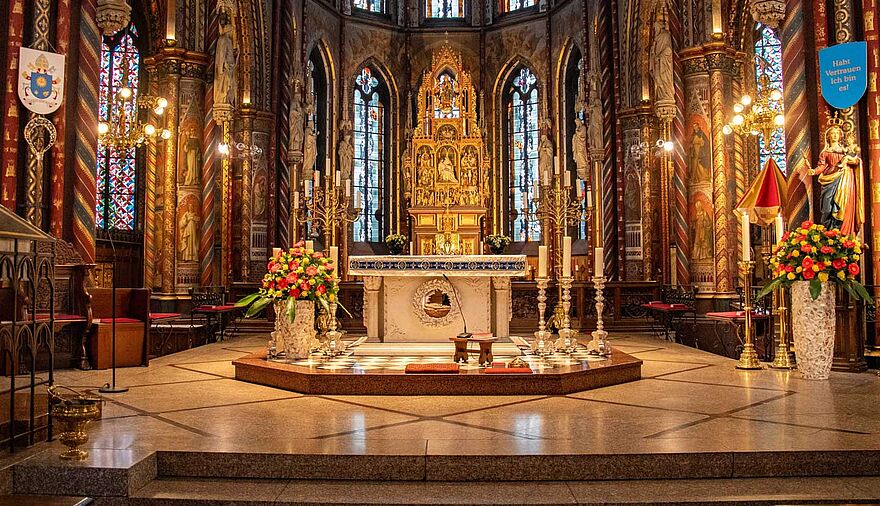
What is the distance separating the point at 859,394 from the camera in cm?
692

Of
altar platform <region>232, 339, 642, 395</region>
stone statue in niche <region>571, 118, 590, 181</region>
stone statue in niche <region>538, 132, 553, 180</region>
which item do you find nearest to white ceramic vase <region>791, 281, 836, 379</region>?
altar platform <region>232, 339, 642, 395</region>

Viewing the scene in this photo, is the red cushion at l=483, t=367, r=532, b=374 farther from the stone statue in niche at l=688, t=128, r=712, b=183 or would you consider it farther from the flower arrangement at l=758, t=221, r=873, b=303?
the stone statue in niche at l=688, t=128, r=712, b=183

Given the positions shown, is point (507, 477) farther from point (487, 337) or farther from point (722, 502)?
point (487, 337)

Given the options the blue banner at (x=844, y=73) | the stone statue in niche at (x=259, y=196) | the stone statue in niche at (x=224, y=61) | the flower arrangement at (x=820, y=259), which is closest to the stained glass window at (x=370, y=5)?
the stone statue in niche at (x=259, y=196)

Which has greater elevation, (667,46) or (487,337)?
(667,46)

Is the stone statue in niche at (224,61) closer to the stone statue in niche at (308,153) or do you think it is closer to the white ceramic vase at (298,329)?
the stone statue in niche at (308,153)

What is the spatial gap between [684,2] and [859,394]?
11860 mm

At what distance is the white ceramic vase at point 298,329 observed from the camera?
857cm

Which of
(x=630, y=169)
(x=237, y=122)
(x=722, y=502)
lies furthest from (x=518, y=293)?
(x=722, y=502)

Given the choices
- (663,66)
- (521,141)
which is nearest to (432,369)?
(663,66)

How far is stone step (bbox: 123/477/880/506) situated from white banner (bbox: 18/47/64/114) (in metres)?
6.49

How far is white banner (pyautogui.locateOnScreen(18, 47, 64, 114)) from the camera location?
30.2ft

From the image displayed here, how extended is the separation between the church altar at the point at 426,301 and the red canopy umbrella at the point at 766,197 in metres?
2.97

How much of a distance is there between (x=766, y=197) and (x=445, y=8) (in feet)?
70.8
